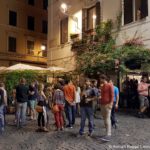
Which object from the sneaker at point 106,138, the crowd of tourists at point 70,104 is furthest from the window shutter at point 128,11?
the sneaker at point 106,138

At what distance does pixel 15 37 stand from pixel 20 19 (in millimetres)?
2109

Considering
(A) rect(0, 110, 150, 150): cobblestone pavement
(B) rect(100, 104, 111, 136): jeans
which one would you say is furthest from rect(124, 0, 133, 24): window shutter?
(B) rect(100, 104, 111, 136): jeans

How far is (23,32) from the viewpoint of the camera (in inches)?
1380

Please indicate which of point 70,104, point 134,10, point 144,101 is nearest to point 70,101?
point 70,104

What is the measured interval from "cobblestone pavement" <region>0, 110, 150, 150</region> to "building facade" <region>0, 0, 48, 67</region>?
22.7 m

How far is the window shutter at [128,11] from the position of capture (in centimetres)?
1754

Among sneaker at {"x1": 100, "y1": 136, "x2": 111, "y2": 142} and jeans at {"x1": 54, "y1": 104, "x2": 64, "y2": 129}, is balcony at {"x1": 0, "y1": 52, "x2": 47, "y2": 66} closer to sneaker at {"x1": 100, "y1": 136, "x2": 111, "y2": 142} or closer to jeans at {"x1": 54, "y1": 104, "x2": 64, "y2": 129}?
jeans at {"x1": 54, "y1": 104, "x2": 64, "y2": 129}

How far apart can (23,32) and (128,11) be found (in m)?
19.3

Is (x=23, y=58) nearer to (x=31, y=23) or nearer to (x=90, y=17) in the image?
(x=31, y=23)

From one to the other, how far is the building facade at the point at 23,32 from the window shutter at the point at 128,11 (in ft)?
58.1

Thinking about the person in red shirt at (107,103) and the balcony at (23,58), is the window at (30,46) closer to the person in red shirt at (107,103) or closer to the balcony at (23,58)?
the balcony at (23,58)

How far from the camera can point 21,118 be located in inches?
455

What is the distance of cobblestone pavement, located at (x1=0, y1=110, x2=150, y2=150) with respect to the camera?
825cm

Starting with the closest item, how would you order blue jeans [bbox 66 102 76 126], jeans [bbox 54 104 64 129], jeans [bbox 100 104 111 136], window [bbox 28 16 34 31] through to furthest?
jeans [bbox 100 104 111 136]
jeans [bbox 54 104 64 129]
blue jeans [bbox 66 102 76 126]
window [bbox 28 16 34 31]
